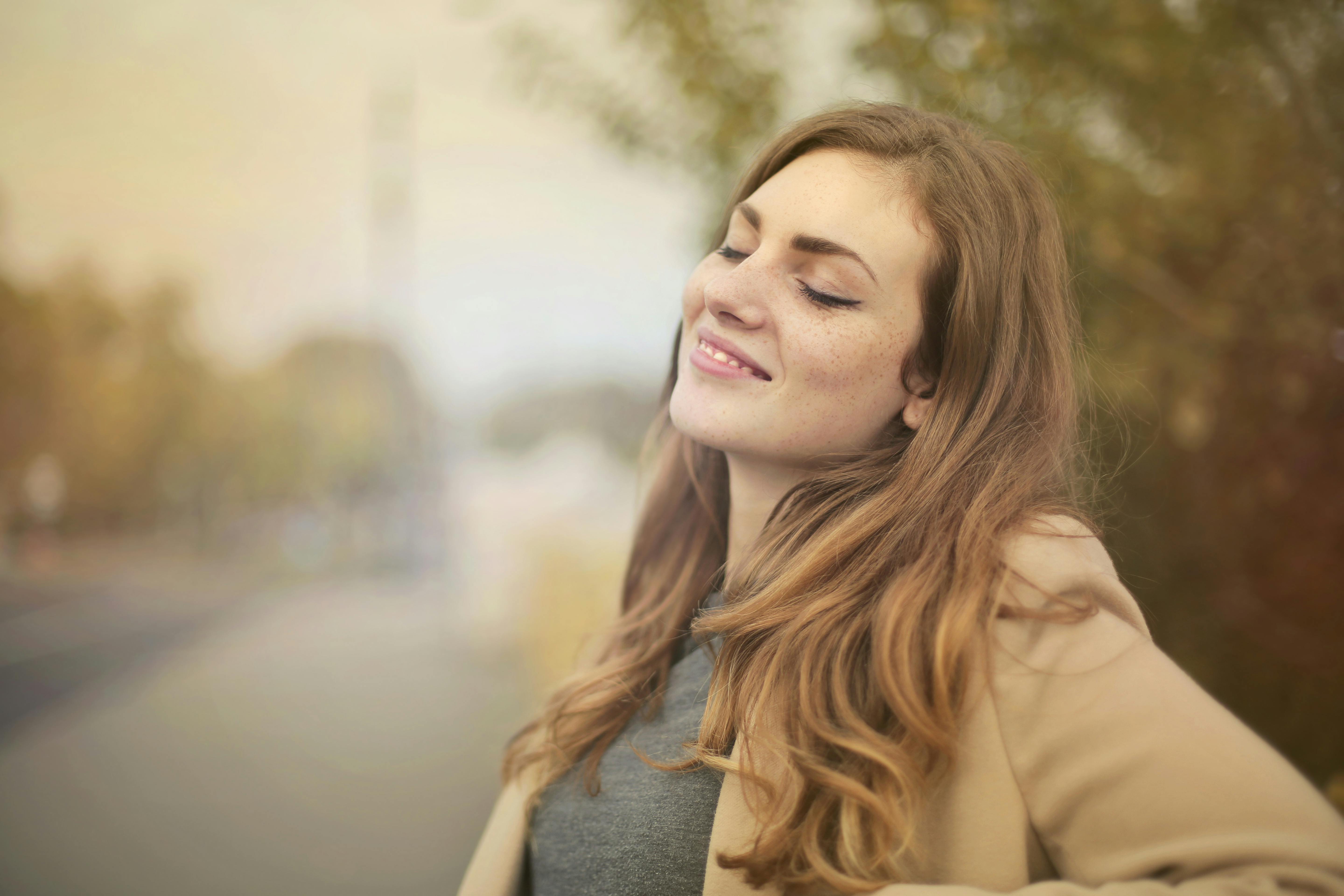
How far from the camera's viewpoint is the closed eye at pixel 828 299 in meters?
1.20

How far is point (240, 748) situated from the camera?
113 inches

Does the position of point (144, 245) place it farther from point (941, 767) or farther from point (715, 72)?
point (941, 767)

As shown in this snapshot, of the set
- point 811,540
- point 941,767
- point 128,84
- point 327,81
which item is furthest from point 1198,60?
point 128,84

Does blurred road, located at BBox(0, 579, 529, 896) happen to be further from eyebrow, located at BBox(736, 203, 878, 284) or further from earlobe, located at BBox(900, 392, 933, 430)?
eyebrow, located at BBox(736, 203, 878, 284)

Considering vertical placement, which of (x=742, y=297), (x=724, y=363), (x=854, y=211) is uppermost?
(x=854, y=211)

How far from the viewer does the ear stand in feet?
4.07

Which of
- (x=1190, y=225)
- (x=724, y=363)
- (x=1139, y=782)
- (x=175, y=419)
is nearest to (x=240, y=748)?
(x=175, y=419)

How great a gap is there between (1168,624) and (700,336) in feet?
6.61

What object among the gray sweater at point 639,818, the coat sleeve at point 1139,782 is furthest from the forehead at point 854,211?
the gray sweater at point 639,818

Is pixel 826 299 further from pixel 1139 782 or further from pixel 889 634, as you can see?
pixel 1139 782

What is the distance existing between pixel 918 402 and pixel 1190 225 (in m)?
1.68

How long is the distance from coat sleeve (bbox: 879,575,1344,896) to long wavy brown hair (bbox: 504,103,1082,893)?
7cm

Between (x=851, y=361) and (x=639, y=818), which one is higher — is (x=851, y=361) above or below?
above

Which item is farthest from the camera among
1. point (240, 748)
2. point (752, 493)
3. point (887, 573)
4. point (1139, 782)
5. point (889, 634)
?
point (240, 748)
